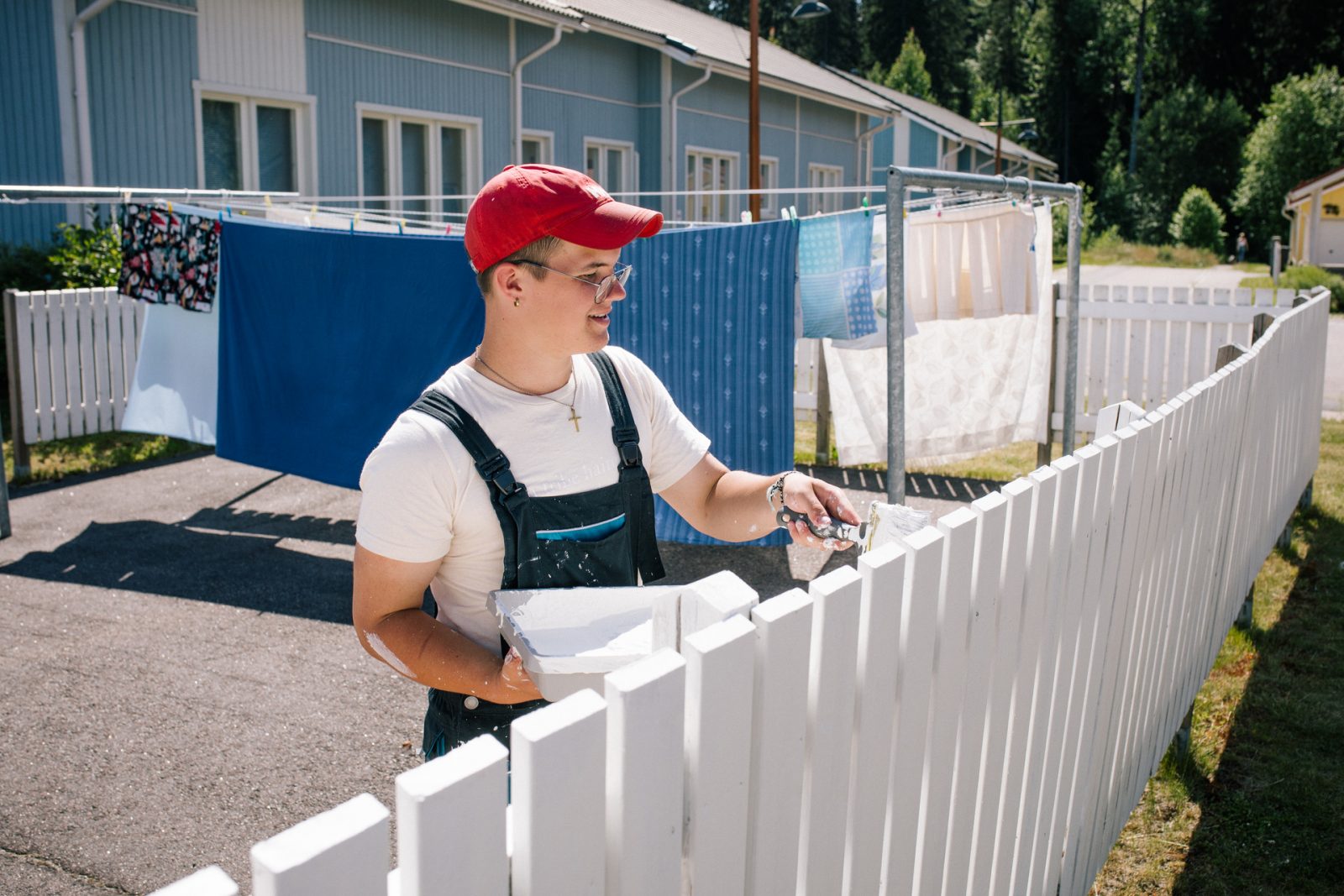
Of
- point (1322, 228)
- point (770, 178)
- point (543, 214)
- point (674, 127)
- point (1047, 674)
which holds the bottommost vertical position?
point (1047, 674)

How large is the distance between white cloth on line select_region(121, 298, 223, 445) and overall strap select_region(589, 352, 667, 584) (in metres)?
5.40

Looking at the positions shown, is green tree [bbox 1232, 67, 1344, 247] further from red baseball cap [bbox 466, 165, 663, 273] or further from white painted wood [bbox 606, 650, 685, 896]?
white painted wood [bbox 606, 650, 685, 896]

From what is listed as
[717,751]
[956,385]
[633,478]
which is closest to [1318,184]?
[956,385]

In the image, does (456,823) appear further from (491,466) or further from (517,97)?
(517,97)

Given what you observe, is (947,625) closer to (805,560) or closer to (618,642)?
(618,642)

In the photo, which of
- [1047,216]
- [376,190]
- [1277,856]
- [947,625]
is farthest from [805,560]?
[376,190]

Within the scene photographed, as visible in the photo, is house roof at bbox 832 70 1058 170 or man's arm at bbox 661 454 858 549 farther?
house roof at bbox 832 70 1058 170

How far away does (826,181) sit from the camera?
25609 mm

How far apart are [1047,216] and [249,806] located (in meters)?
5.57

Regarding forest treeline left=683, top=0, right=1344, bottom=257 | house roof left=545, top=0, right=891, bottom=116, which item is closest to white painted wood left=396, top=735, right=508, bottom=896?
house roof left=545, top=0, right=891, bottom=116

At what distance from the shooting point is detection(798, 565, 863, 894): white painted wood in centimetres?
152

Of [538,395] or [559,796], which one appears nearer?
[559,796]

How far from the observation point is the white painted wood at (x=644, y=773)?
120cm

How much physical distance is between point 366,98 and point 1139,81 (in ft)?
212
